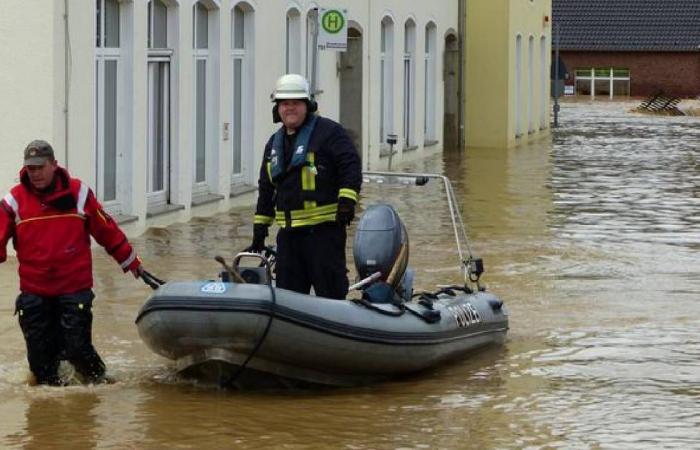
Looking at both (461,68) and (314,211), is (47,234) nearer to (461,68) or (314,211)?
(314,211)

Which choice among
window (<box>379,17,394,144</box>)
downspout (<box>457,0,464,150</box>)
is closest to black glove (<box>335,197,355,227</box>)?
window (<box>379,17,394,144</box>)

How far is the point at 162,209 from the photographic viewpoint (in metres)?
21.0

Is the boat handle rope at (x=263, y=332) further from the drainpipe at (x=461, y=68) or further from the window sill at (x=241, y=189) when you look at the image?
the drainpipe at (x=461, y=68)

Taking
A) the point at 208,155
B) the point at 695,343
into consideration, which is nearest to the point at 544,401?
the point at 695,343

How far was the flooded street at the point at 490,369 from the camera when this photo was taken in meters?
10.1

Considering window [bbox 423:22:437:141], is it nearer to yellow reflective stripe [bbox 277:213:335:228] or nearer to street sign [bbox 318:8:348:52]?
street sign [bbox 318:8:348:52]

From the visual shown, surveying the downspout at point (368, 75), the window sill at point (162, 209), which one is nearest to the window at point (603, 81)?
the downspout at point (368, 75)

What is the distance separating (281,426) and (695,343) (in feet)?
14.0

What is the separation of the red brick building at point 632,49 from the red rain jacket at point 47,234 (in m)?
68.0

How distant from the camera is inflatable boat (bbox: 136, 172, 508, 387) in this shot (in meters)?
10.7

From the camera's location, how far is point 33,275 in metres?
11.1

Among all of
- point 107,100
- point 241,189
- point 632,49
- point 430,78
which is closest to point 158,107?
point 107,100

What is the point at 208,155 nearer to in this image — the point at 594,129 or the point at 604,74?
the point at 594,129

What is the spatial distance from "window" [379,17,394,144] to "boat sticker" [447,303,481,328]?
809 inches
